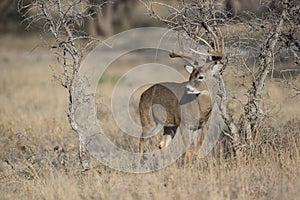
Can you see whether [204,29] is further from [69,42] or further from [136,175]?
[136,175]

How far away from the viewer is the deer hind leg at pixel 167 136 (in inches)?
398

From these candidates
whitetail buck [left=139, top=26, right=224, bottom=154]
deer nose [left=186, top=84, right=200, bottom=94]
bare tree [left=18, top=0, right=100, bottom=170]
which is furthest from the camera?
deer nose [left=186, top=84, right=200, bottom=94]

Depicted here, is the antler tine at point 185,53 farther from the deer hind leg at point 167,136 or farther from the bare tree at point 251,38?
the deer hind leg at point 167,136

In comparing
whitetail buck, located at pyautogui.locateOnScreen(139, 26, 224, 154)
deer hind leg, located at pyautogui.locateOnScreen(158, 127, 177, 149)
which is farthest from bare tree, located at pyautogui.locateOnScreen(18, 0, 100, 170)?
deer hind leg, located at pyautogui.locateOnScreen(158, 127, 177, 149)

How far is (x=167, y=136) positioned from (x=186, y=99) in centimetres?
72

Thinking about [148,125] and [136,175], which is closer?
[136,175]

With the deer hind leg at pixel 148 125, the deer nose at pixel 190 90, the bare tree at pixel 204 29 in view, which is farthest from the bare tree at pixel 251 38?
the deer hind leg at pixel 148 125

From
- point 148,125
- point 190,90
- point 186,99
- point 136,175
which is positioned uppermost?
point 190,90

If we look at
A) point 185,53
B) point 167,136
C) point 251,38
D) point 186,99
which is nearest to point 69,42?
point 185,53

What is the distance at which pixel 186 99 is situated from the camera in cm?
1010

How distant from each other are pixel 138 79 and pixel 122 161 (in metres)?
12.8

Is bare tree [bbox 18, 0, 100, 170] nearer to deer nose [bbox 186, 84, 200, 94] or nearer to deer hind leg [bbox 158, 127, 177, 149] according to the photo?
deer hind leg [bbox 158, 127, 177, 149]

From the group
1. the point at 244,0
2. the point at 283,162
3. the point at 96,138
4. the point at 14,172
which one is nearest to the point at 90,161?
the point at 14,172

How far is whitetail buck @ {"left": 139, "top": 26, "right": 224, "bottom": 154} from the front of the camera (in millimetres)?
9230
